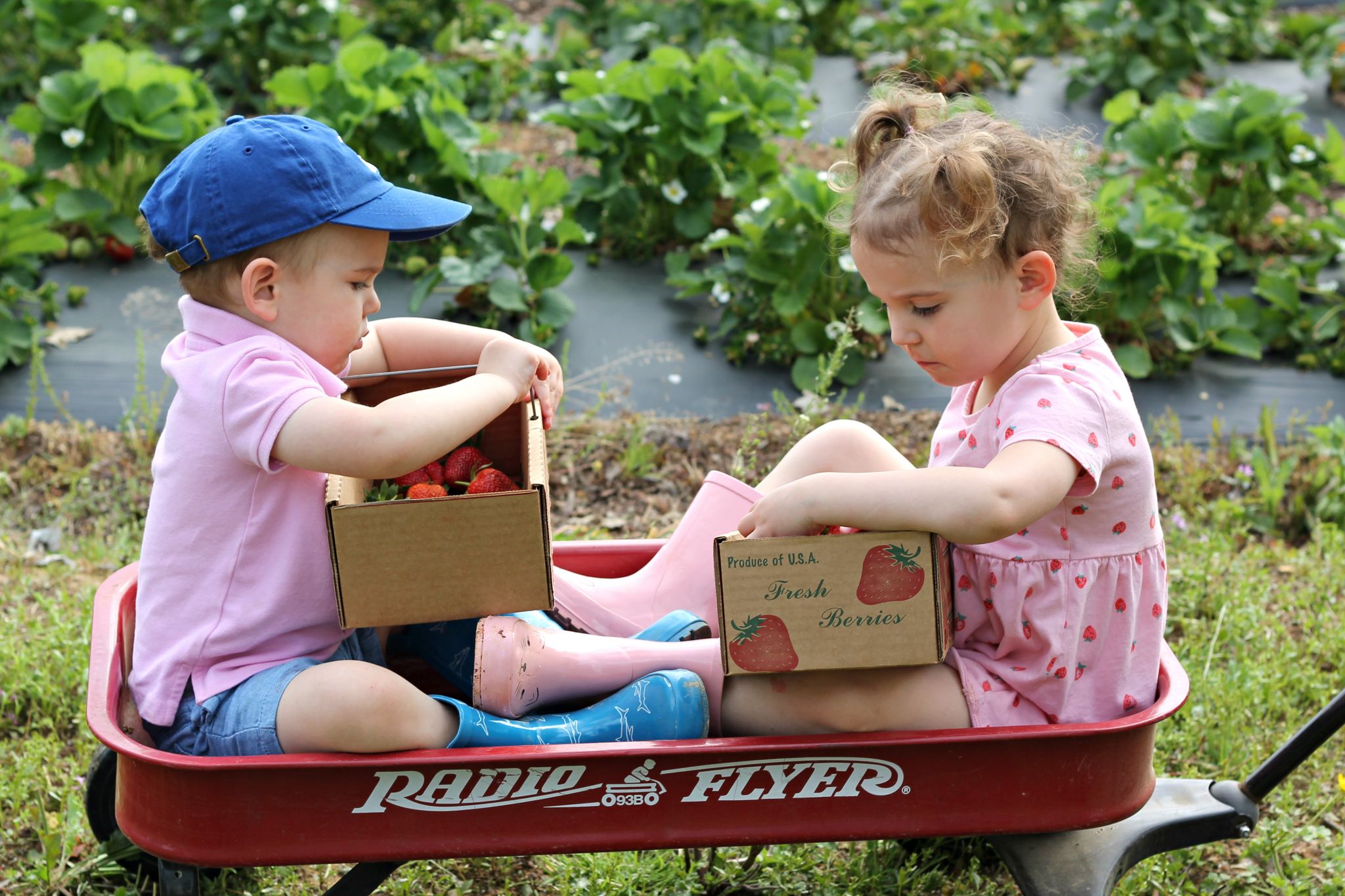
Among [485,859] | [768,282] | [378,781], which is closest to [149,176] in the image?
[768,282]

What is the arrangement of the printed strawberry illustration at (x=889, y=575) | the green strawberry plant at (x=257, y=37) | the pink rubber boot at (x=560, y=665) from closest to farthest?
the printed strawberry illustration at (x=889, y=575) → the pink rubber boot at (x=560, y=665) → the green strawberry plant at (x=257, y=37)

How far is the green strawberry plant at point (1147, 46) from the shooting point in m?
6.43

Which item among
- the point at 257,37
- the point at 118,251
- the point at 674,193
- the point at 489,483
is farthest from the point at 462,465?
the point at 257,37

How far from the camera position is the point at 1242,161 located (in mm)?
5055

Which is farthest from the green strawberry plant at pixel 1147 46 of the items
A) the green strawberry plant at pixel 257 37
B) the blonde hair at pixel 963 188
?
the blonde hair at pixel 963 188

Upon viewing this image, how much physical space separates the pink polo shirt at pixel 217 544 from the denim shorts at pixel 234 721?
0.03m

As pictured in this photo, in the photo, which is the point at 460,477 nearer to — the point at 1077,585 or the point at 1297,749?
the point at 1077,585

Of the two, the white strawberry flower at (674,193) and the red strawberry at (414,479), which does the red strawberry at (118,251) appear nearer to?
the white strawberry flower at (674,193)

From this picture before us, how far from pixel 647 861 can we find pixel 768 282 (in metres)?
2.51

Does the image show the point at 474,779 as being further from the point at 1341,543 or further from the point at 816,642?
the point at 1341,543

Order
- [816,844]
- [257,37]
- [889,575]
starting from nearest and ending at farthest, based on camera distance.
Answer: [889,575] < [816,844] < [257,37]

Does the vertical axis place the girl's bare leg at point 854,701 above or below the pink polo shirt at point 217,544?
below

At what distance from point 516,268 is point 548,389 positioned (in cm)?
223

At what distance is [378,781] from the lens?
1.87 meters
